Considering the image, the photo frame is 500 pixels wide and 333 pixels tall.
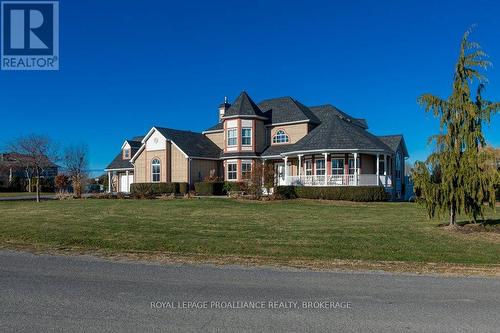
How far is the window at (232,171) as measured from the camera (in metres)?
38.3

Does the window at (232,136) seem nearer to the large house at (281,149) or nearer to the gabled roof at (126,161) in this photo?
the large house at (281,149)

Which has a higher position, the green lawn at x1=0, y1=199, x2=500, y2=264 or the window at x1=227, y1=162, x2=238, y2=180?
the window at x1=227, y1=162, x2=238, y2=180

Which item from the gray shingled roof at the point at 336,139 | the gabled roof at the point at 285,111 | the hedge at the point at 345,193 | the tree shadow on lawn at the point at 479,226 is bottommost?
the tree shadow on lawn at the point at 479,226

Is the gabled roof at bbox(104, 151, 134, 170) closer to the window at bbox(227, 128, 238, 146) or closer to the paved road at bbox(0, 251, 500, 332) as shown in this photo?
the window at bbox(227, 128, 238, 146)

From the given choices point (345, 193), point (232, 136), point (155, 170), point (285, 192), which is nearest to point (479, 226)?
point (345, 193)

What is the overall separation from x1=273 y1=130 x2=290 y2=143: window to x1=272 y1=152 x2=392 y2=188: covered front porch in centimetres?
332

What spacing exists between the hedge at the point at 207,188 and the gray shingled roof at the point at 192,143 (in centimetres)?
335

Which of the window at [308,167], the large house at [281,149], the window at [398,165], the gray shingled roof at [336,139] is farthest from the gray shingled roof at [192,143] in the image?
the window at [398,165]

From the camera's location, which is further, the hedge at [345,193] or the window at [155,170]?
the window at [155,170]

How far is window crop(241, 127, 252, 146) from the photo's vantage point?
37.9 meters

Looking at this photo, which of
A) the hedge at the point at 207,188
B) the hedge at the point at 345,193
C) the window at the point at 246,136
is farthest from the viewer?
the window at the point at 246,136

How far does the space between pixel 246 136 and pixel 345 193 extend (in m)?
12.8

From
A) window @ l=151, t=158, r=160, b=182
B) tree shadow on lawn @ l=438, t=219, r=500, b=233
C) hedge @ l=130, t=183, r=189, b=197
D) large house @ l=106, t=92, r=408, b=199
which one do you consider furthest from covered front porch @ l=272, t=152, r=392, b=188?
tree shadow on lawn @ l=438, t=219, r=500, b=233

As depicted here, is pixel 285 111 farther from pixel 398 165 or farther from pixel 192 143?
pixel 398 165
